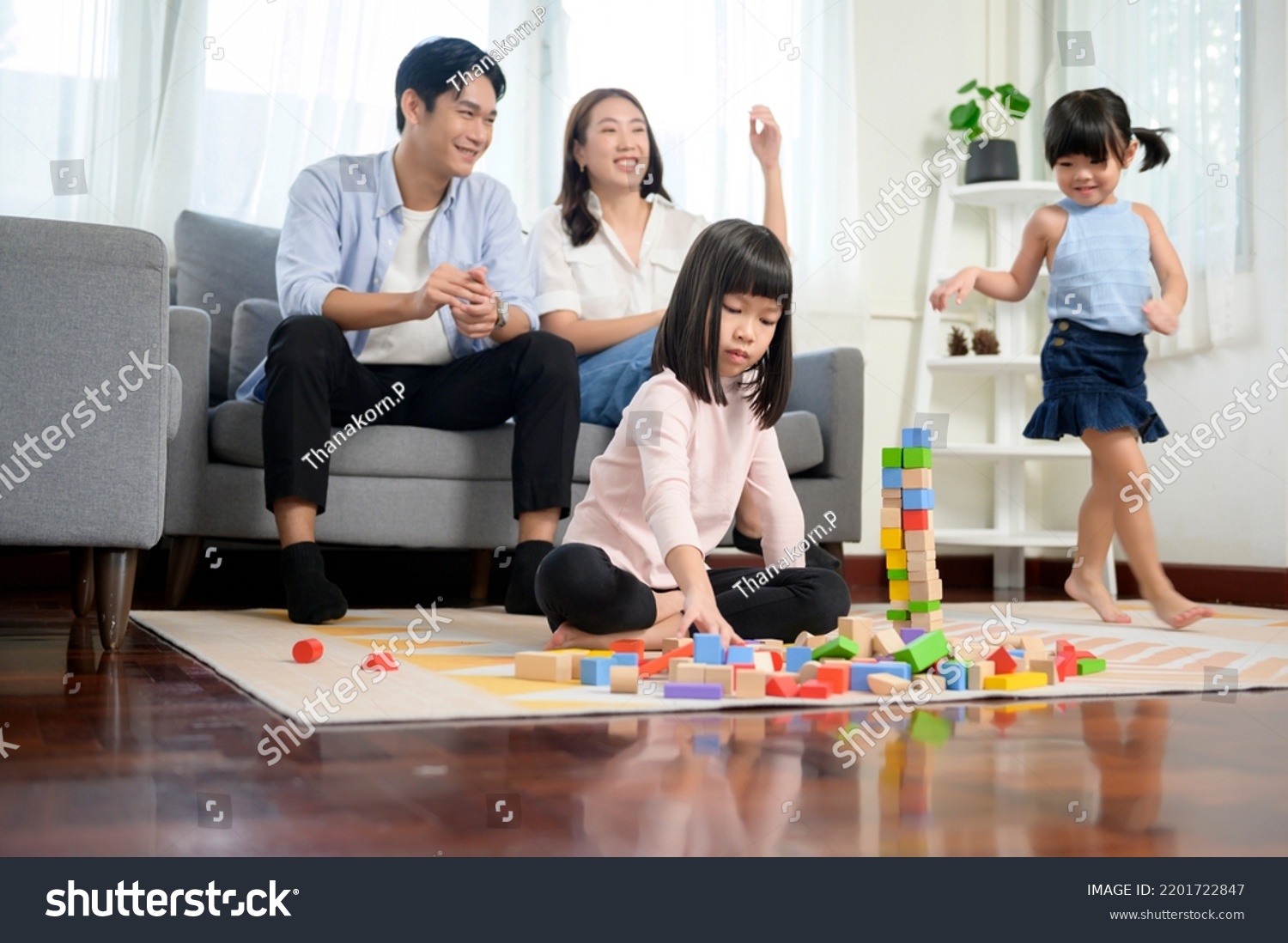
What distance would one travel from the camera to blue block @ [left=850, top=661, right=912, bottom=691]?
1.26m

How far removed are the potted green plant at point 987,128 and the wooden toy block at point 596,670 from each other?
8.20 ft

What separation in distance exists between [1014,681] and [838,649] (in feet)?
0.58

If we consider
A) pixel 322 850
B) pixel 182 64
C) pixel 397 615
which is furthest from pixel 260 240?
pixel 322 850

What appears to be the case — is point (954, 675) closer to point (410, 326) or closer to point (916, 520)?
point (916, 520)

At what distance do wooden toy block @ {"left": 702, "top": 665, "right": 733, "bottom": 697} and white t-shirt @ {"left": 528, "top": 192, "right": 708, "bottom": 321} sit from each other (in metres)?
1.35

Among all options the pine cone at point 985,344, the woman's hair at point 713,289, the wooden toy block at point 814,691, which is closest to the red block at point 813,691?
the wooden toy block at point 814,691

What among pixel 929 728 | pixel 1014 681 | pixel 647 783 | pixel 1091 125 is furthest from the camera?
pixel 1091 125

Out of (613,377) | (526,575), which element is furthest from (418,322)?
(526,575)

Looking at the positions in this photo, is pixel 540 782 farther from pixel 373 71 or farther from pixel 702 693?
pixel 373 71

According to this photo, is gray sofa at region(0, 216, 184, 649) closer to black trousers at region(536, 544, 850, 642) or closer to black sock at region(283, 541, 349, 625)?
black sock at region(283, 541, 349, 625)

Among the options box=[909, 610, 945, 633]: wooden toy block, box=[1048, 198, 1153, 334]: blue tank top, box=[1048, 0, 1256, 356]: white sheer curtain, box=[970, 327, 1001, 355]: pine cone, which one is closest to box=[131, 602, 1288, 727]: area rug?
box=[909, 610, 945, 633]: wooden toy block

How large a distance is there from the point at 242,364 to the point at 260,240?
0.34m

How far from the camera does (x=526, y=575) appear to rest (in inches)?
81.4

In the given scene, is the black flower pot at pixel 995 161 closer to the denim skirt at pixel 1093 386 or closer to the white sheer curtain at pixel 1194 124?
the white sheer curtain at pixel 1194 124
